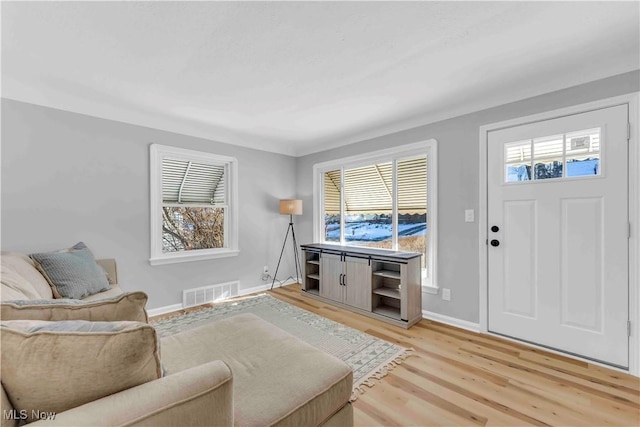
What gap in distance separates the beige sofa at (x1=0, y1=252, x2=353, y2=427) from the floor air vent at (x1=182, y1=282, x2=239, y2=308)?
1573 mm

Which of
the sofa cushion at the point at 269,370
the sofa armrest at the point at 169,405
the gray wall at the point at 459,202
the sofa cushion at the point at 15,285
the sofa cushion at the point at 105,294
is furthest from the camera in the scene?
the gray wall at the point at 459,202

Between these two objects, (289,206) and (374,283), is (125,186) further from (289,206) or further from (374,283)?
(374,283)

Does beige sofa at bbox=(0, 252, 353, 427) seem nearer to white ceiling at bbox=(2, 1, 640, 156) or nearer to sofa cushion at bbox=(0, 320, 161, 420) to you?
sofa cushion at bbox=(0, 320, 161, 420)

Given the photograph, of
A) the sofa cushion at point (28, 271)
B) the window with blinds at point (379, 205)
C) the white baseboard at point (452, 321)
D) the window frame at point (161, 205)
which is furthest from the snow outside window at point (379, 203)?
the sofa cushion at point (28, 271)

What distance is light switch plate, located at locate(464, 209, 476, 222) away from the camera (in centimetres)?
281

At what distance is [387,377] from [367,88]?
241 cm

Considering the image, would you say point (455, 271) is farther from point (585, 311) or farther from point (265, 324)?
point (265, 324)

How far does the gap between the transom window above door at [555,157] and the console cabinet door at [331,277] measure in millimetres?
2110

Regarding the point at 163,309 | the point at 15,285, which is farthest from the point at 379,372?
the point at 163,309

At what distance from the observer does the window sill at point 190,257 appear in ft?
10.7

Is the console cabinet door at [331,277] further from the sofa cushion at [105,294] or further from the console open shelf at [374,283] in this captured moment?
the sofa cushion at [105,294]

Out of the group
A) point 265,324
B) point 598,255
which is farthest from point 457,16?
point 265,324

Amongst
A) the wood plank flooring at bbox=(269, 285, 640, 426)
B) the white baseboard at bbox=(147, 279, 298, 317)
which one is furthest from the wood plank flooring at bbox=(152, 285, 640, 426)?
the white baseboard at bbox=(147, 279, 298, 317)

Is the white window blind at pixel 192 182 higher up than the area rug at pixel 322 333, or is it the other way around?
the white window blind at pixel 192 182
